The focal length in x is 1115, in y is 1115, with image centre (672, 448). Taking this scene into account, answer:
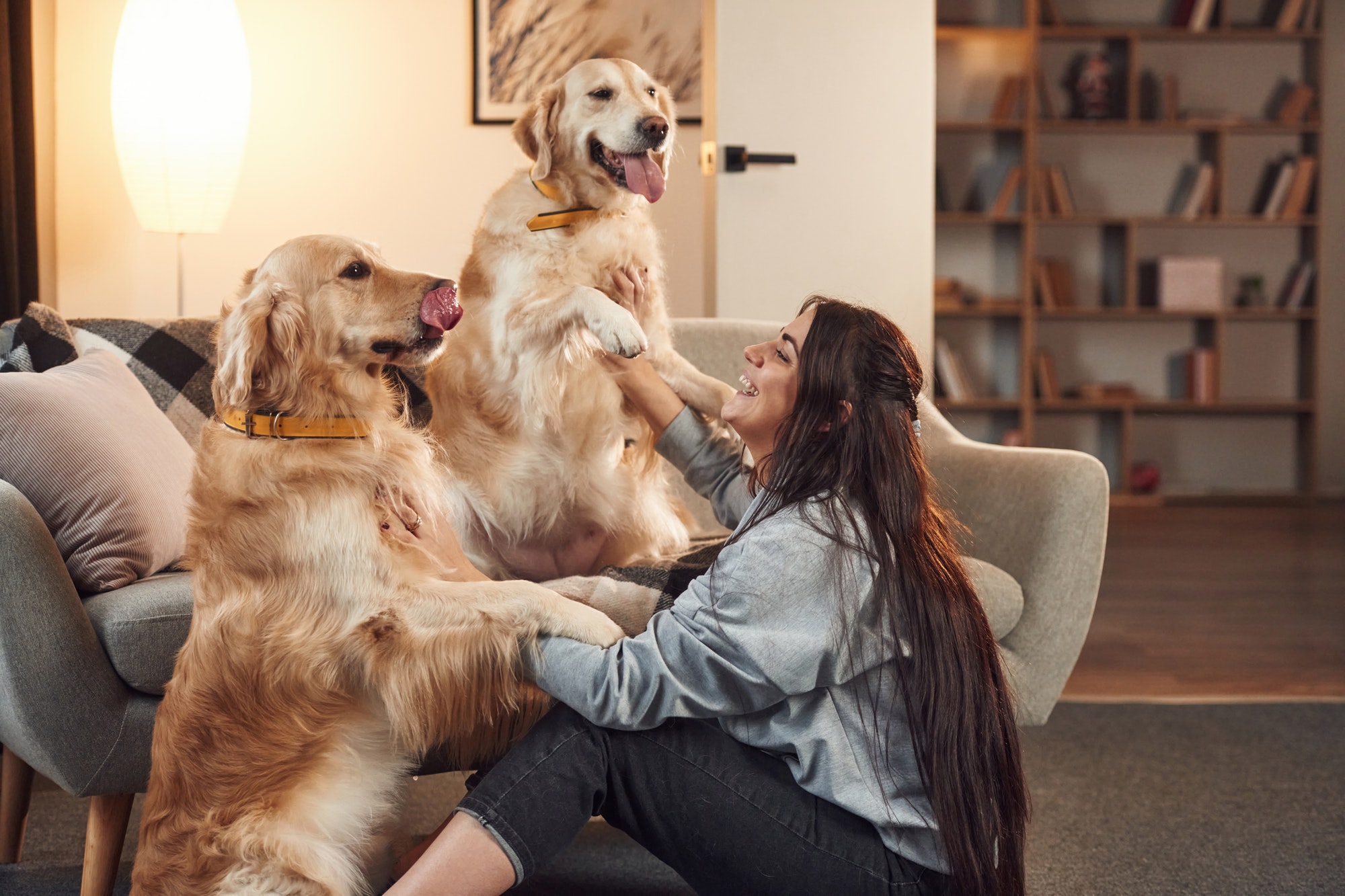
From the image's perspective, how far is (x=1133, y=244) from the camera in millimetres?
5883

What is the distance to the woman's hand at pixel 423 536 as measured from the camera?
4.79 feet

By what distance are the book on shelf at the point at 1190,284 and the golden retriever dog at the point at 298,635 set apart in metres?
5.38

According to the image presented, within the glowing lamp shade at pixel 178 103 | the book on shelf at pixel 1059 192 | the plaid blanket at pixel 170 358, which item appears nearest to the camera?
the plaid blanket at pixel 170 358

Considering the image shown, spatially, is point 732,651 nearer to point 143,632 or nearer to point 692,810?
point 692,810

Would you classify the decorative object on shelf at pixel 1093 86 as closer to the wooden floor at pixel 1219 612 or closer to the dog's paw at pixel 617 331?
the wooden floor at pixel 1219 612

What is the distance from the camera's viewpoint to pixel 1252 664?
3211 millimetres

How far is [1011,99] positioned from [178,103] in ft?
13.3

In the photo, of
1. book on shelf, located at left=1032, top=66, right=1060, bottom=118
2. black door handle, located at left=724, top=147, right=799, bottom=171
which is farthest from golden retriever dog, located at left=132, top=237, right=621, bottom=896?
book on shelf, located at left=1032, top=66, right=1060, bottom=118

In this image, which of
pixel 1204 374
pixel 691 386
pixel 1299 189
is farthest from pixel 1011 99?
pixel 691 386

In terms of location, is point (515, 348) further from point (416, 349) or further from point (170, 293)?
point (170, 293)

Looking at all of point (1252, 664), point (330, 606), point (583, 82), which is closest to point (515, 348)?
point (583, 82)

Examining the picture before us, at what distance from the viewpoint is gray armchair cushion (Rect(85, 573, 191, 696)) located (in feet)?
5.42

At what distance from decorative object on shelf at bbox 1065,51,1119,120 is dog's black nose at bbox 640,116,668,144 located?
4793 mm

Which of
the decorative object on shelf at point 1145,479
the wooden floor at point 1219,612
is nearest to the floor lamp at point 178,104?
the wooden floor at point 1219,612
